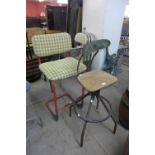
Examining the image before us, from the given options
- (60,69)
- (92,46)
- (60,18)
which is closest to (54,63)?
(60,69)

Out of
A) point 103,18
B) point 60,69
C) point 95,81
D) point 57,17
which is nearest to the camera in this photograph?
point 95,81

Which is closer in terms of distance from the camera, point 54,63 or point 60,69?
point 60,69

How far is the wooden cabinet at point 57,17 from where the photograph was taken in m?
3.14

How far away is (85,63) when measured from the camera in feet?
5.09

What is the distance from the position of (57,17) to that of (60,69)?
227cm

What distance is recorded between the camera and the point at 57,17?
10.5 ft

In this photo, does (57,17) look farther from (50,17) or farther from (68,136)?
(68,136)

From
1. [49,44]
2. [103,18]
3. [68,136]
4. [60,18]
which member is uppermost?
[60,18]

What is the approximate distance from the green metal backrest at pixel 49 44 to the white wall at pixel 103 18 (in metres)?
0.90
